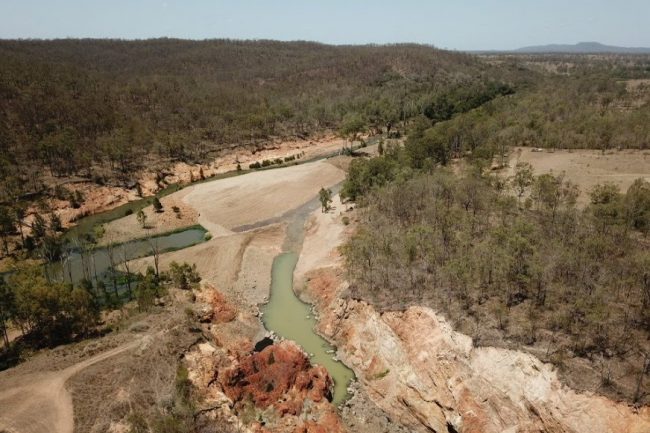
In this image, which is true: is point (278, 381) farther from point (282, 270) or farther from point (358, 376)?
point (282, 270)

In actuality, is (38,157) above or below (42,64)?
below

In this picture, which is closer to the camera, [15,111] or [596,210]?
[596,210]

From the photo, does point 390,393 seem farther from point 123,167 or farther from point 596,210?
point 123,167

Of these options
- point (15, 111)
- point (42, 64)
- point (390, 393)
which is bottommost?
point (390, 393)

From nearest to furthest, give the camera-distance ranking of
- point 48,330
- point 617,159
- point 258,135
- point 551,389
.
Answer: point 551,389, point 48,330, point 617,159, point 258,135

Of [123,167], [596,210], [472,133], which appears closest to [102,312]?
[596,210]

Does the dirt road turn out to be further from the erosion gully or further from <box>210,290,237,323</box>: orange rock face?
the erosion gully

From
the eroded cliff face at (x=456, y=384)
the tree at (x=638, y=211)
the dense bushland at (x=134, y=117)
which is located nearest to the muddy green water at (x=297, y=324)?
the eroded cliff face at (x=456, y=384)
